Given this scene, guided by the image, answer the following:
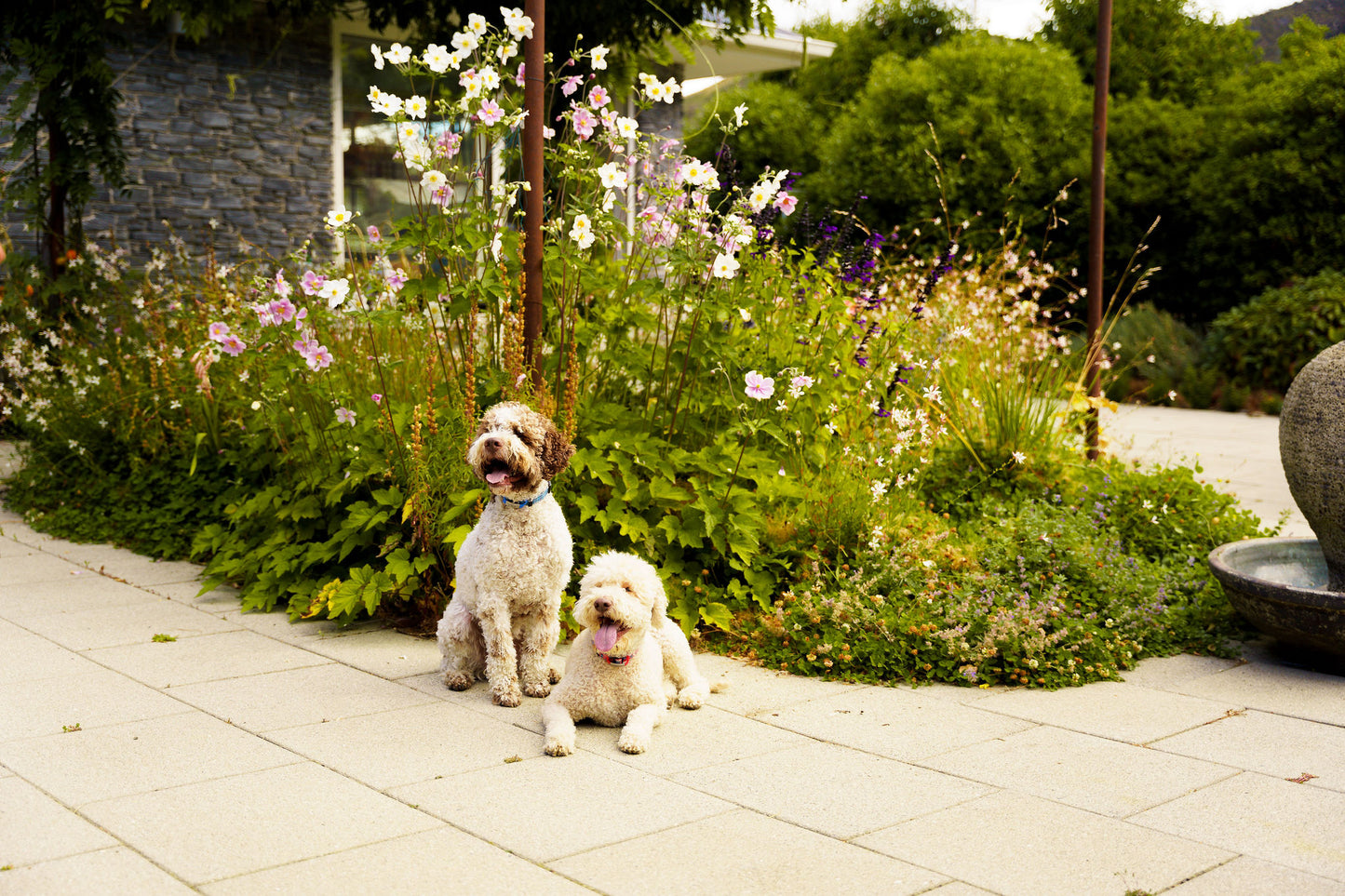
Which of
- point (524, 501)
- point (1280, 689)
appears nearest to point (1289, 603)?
point (1280, 689)

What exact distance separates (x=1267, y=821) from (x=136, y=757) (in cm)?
310

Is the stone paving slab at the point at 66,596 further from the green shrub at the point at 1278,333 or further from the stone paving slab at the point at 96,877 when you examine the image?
the green shrub at the point at 1278,333

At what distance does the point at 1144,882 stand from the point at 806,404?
9.59 ft

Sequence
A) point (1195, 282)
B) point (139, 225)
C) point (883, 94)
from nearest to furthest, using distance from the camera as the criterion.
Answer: point (139, 225), point (1195, 282), point (883, 94)

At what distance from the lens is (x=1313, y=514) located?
464cm

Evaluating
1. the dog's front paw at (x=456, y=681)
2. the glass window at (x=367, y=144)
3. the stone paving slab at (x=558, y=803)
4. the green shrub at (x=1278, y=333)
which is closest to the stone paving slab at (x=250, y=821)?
the stone paving slab at (x=558, y=803)

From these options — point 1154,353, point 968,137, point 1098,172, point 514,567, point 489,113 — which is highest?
point 968,137

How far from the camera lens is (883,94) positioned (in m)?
16.9

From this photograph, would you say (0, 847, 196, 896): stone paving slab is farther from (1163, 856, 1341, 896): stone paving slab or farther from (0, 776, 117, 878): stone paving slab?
(1163, 856, 1341, 896): stone paving slab

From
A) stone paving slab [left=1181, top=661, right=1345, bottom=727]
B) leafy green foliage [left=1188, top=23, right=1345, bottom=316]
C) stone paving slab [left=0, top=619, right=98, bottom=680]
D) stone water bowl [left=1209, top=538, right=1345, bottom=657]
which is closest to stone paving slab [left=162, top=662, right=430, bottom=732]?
stone paving slab [left=0, top=619, right=98, bottom=680]

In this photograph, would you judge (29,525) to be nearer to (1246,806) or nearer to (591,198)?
(591,198)

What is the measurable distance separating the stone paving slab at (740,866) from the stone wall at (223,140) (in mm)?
8303

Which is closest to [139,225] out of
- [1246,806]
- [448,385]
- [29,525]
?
[29,525]

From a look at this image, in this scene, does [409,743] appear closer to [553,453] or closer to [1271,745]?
[553,453]
